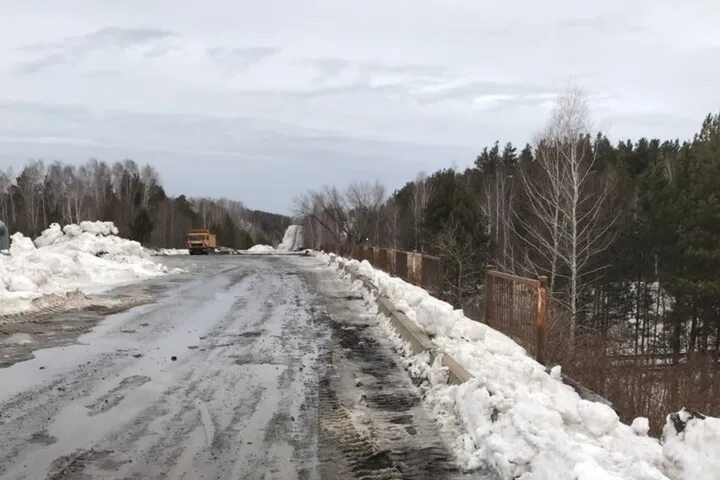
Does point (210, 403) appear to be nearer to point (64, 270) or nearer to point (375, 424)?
point (375, 424)

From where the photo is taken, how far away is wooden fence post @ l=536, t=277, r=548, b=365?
7.90 m

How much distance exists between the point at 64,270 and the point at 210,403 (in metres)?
15.6

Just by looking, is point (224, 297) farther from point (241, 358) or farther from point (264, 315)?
point (241, 358)

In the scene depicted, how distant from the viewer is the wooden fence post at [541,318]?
7.90 m

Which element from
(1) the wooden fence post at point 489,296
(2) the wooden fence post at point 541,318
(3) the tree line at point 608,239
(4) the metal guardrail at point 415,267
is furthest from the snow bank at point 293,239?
(2) the wooden fence post at point 541,318

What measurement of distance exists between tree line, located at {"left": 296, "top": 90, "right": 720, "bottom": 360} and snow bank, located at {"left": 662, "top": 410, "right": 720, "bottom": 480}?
517 inches

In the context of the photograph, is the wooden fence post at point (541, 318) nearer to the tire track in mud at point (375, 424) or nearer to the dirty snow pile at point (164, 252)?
the tire track in mud at point (375, 424)

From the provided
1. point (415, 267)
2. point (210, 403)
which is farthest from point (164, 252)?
point (210, 403)

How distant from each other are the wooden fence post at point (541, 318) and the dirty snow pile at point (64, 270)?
9.54 metres

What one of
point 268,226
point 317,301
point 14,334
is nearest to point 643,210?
point 317,301

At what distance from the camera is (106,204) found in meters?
81.8

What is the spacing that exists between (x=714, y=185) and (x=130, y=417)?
34.1 metres

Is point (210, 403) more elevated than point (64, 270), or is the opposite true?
point (64, 270)

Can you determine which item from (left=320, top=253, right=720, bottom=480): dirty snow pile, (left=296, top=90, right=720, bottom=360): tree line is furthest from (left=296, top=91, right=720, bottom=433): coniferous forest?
(left=320, top=253, right=720, bottom=480): dirty snow pile
